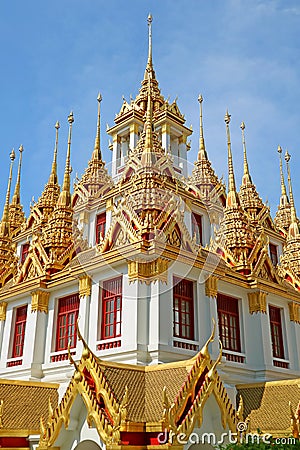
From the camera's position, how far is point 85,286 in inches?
607

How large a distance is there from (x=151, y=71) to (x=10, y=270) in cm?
1327

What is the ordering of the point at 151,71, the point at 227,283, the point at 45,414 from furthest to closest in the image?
the point at 151,71
the point at 227,283
the point at 45,414

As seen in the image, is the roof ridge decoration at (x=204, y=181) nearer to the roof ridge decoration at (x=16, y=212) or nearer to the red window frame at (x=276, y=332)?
the red window frame at (x=276, y=332)

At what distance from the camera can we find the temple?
10.2 meters

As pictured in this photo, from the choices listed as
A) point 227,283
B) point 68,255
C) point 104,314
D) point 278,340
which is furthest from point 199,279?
point 68,255

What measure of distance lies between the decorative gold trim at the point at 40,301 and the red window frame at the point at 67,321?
A: 0.52 metres

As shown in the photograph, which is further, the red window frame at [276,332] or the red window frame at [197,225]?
the red window frame at [197,225]

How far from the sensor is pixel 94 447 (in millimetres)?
11453

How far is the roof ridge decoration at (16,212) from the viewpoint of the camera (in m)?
28.3

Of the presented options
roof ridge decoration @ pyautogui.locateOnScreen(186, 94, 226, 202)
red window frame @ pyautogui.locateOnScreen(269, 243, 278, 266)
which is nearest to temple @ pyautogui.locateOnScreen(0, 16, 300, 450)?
roof ridge decoration @ pyautogui.locateOnScreen(186, 94, 226, 202)

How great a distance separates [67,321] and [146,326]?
3.83 meters

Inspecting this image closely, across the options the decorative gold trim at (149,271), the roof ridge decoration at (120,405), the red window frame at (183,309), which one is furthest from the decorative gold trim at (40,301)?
the roof ridge decoration at (120,405)

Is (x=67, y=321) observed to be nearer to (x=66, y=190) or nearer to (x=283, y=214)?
(x=66, y=190)

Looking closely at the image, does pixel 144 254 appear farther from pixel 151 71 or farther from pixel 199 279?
pixel 151 71
